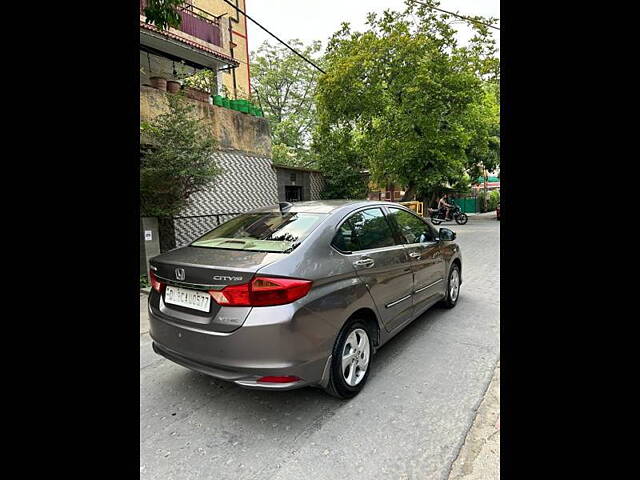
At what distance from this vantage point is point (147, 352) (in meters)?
3.66

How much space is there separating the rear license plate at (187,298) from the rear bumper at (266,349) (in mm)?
141

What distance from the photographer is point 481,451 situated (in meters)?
2.18

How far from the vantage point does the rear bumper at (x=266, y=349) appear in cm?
226

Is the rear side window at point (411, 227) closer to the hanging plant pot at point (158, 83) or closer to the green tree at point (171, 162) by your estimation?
the green tree at point (171, 162)

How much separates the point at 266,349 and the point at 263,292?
346 mm

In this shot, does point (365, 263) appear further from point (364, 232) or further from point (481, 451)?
point (481, 451)

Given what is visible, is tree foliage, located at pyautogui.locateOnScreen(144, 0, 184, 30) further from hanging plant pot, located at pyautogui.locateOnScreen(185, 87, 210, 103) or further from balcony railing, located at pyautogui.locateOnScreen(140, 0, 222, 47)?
balcony railing, located at pyautogui.locateOnScreen(140, 0, 222, 47)

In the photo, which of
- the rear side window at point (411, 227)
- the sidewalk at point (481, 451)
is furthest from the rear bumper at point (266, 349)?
the rear side window at point (411, 227)

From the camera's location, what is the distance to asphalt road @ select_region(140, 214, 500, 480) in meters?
2.09

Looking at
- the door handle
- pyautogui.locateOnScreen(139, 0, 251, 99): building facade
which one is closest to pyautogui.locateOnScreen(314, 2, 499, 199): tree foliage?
pyautogui.locateOnScreen(139, 0, 251, 99): building facade
